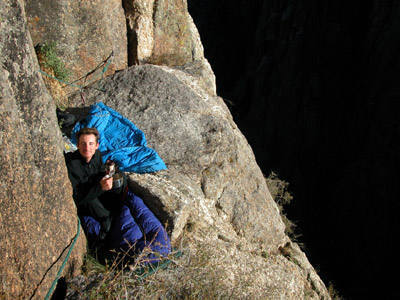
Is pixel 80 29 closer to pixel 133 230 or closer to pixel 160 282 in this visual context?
pixel 133 230

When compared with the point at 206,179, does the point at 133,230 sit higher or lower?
higher

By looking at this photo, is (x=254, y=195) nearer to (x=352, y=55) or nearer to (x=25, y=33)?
(x=25, y=33)

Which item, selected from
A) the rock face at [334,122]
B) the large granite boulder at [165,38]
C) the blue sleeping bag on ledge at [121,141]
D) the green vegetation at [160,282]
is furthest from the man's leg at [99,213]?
the rock face at [334,122]

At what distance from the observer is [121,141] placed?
4.50 meters

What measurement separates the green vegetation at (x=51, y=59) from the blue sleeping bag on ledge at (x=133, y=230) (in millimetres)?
2581

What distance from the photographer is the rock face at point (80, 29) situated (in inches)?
183

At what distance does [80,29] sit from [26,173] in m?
3.54

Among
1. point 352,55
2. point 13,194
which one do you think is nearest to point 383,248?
point 352,55

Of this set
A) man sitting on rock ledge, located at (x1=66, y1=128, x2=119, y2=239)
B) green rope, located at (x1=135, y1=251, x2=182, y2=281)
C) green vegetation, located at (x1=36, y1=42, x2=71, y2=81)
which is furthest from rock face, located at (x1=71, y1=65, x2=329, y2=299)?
green rope, located at (x1=135, y1=251, x2=182, y2=281)

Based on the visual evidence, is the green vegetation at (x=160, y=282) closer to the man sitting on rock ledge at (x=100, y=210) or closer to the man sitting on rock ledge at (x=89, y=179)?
the man sitting on rock ledge at (x=100, y=210)

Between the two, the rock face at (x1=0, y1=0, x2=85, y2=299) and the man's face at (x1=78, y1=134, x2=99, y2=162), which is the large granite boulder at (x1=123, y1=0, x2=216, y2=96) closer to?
the man's face at (x1=78, y1=134, x2=99, y2=162)

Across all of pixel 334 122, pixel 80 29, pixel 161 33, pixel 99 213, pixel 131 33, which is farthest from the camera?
pixel 334 122

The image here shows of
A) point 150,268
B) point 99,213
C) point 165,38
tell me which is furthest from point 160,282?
point 165,38

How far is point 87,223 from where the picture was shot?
116 inches
